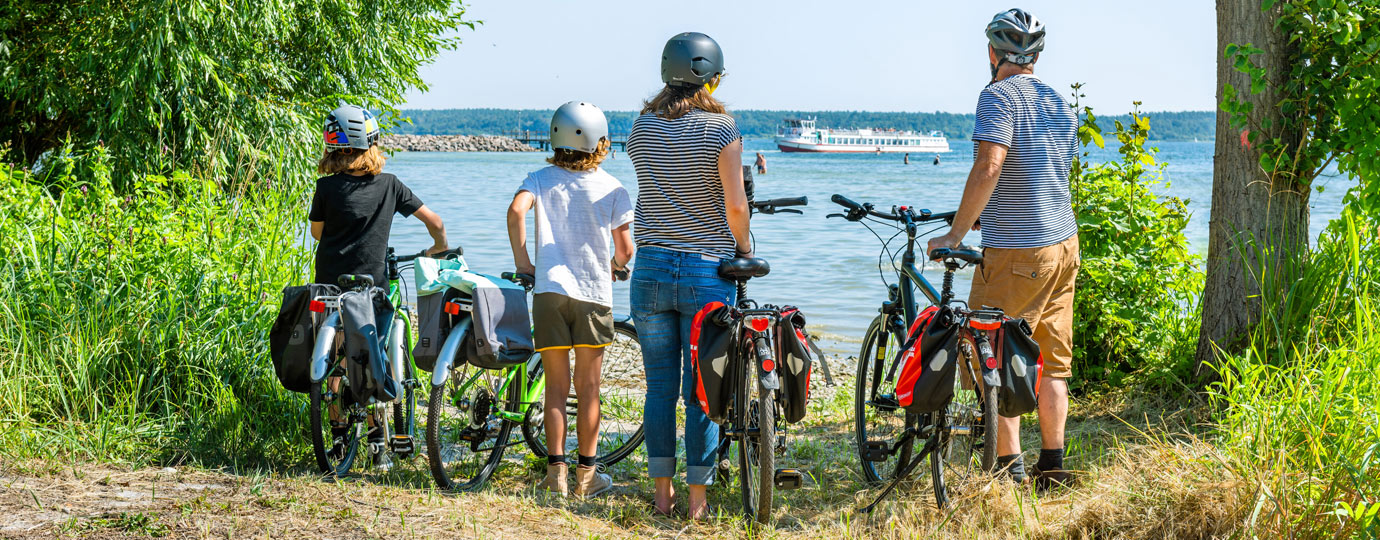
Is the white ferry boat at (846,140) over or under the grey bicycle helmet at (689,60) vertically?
under

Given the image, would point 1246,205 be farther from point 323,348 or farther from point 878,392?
point 323,348

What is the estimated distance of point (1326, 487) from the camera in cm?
326

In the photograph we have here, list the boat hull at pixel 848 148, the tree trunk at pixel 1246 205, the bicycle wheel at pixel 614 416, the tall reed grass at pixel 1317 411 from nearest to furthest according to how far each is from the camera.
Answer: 1. the tall reed grass at pixel 1317 411
2. the bicycle wheel at pixel 614 416
3. the tree trunk at pixel 1246 205
4. the boat hull at pixel 848 148

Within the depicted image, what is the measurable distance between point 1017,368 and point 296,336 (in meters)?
2.62

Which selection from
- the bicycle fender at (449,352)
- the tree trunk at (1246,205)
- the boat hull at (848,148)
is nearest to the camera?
the bicycle fender at (449,352)

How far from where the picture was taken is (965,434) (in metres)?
3.87

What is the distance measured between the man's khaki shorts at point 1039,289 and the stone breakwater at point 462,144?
127 meters

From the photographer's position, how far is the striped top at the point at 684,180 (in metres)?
3.76

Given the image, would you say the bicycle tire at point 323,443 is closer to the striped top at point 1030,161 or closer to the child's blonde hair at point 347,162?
the child's blonde hair at point 347,162

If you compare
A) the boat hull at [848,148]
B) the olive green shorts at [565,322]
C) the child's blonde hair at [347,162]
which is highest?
the child's blonde hair at [347,162]

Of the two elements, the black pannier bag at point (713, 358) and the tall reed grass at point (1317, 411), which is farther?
the black pannier bag at point (713, 358)

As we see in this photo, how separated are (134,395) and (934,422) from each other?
3.22 m

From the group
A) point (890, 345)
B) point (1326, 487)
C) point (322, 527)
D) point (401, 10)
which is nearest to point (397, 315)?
point (322, 527)

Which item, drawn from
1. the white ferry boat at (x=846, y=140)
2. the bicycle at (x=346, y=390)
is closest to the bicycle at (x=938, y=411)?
the bicycle at (x=346, y=390)
